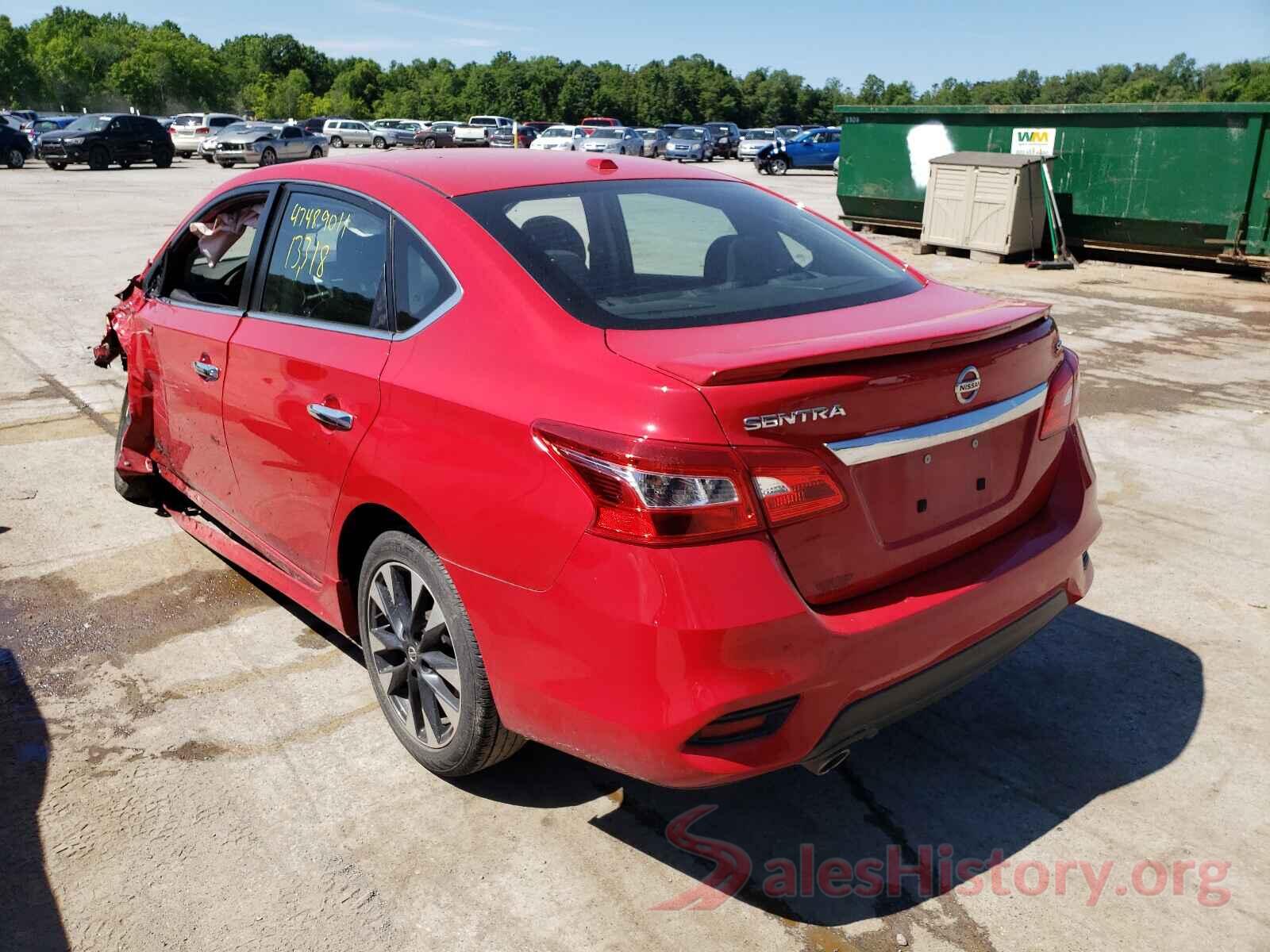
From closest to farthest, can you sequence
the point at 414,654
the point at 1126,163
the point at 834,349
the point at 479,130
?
the point at 834,349, the point at 414,654, the point at 1126,163, the point at 479,130

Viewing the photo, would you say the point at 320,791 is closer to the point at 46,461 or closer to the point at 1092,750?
the point at 1092,750

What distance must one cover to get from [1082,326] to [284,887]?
9.55 metres

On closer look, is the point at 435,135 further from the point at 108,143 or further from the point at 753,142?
the point at 108,143

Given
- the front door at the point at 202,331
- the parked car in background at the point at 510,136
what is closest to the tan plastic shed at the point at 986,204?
the front door at the point at 202,331

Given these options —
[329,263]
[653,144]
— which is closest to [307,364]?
[329,263]

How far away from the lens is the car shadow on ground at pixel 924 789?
271cm

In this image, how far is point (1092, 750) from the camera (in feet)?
10.5

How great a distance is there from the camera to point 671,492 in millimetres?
2205

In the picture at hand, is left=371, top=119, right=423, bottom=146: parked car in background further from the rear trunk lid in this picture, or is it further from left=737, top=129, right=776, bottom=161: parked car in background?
the rear trunk lid

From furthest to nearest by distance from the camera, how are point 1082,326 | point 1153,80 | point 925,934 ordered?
point 1153,80 → point 1082,326 → point 925,934

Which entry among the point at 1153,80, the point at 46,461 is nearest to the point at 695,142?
the point at 46,461

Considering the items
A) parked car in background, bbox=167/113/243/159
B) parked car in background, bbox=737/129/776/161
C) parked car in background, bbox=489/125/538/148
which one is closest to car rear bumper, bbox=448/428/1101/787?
parked car in background, bbox=737/129/776/161

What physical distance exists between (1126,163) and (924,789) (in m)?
13.5

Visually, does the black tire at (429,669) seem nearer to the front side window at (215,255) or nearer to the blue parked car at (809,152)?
the front side window at (215,255)
